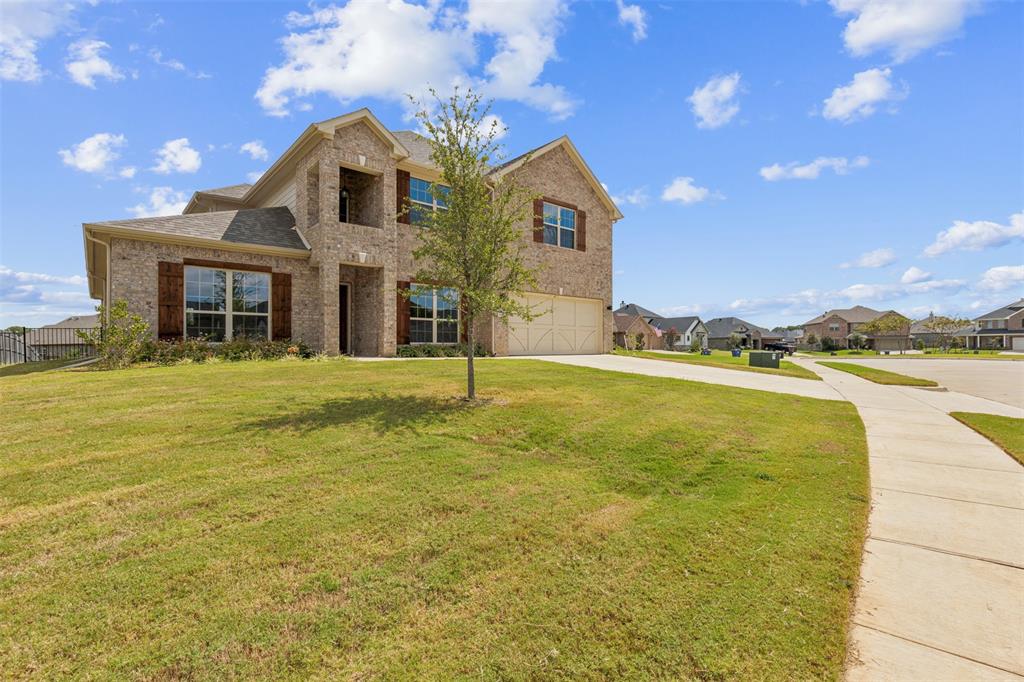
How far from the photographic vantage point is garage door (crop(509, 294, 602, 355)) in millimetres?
19594

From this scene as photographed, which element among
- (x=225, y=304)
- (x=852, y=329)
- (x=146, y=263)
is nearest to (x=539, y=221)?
(x=225, y=304)

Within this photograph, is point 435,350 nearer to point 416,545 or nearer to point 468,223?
point 468,223

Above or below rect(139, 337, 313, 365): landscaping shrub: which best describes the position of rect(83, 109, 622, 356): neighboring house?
above

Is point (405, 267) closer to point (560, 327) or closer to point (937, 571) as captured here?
point (560, 327)

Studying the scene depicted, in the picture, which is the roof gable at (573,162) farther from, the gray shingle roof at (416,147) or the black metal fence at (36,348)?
the black metal fence at (36,348)

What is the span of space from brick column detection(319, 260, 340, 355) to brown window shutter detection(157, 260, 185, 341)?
12.8ft

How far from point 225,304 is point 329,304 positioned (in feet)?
10.2

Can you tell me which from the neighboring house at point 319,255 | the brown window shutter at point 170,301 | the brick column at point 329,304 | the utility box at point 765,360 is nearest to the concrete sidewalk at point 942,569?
the neighboring house at point 319,255

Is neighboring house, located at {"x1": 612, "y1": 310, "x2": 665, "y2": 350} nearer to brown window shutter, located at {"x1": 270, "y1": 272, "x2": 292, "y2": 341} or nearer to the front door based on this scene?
the front door

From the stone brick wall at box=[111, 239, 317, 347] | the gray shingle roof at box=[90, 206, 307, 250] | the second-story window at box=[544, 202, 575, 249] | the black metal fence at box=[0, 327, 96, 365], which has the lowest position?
the black metal fence at box=[0, 327, 96, 365]

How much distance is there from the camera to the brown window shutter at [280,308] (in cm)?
1473

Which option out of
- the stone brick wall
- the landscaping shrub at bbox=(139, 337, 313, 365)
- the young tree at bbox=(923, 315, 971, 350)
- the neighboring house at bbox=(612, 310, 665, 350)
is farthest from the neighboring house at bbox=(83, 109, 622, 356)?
the young tree at bbox=(923, 315, 971, 350)

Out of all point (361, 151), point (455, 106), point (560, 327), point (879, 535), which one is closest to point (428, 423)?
point (879, 535)

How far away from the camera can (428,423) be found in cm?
622
